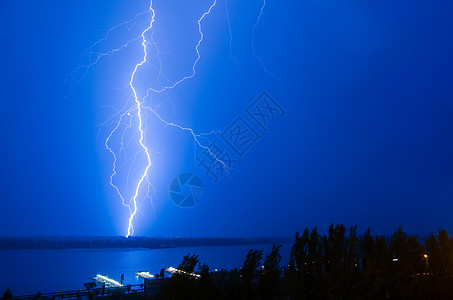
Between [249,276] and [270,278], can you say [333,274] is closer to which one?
[270,278]

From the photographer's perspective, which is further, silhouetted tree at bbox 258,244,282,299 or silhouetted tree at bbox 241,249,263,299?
silhouetted tree at bbox 258,244,282,299

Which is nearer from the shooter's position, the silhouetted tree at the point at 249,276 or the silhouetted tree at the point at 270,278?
the silhouetted tree at the point at 249,276

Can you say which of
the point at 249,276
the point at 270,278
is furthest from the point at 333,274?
the point at 249,276

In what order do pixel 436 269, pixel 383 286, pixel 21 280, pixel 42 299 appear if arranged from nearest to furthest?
pixel 383 286 → pixel 436 269 → pixel 42 299 → pixel 21 280

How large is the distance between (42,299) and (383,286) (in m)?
11.7

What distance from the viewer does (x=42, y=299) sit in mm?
11859

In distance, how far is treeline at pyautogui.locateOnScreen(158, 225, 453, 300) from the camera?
7.15 meters

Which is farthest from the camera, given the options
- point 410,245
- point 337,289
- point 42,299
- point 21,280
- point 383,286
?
point 21,280

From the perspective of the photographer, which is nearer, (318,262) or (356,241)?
(318,262)

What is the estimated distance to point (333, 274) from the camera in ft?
24.0

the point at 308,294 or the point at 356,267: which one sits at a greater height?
the point at 356,267

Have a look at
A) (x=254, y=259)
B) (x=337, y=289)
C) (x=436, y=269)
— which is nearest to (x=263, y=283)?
(x=254, y=259)

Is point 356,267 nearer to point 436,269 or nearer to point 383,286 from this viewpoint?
point 383,286

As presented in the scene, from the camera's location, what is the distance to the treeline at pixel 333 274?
7.15 m
